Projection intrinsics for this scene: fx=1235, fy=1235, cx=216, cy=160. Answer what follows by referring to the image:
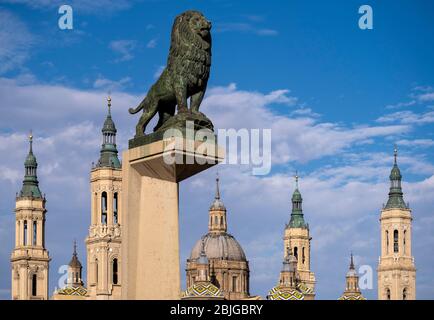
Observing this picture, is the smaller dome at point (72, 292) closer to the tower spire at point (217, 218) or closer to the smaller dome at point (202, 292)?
the smaller dome at point (202, 292)

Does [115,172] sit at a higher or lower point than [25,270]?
higher

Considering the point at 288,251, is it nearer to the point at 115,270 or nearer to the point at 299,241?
the point at 299,241

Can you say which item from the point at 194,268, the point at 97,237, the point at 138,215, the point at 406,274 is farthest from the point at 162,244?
Result: the point at 194,268

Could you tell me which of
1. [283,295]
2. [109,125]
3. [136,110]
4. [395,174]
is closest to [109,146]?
[109,125]

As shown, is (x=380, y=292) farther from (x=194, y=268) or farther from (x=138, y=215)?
(x=138, y=215)

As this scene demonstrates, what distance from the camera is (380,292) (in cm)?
14950

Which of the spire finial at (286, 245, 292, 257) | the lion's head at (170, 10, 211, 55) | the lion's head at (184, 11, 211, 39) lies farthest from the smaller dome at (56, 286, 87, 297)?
the lion's head at (184, 11, 211, 39)

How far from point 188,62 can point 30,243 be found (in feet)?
348

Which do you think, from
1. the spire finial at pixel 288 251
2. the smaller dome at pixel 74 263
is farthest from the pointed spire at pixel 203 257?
the smaller dome at pixel 74 263

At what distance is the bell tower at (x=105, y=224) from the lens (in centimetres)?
11619

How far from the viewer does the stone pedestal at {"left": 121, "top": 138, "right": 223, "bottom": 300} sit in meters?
24.5

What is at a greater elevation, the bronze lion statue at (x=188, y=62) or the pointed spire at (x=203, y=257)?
the pointed spire at (x=203, y=257)
